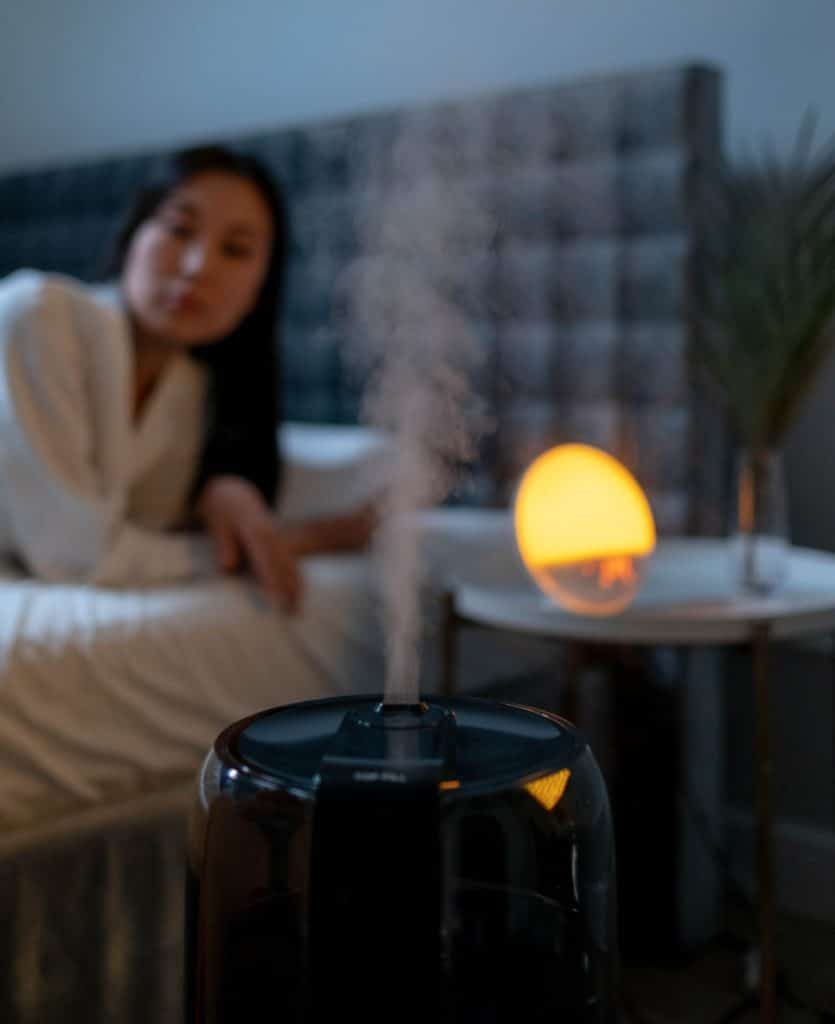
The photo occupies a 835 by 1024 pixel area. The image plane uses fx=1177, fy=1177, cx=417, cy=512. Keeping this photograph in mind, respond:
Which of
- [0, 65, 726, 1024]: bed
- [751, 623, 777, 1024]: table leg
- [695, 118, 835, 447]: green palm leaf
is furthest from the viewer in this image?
[695, 118, 835, 447]: green palm leaf

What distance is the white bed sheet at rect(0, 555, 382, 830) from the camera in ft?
4.03

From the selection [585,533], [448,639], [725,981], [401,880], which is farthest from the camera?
[725,981]

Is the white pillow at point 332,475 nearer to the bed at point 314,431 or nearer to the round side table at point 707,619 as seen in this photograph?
the bed at point 314,431

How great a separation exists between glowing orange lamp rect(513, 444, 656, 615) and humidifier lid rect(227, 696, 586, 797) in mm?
795

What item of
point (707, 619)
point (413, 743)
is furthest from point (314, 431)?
point (413, 743)

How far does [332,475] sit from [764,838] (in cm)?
90

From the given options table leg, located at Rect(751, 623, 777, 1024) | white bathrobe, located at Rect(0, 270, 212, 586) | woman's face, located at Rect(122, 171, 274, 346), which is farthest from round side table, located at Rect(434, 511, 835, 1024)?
woman's face, located at Rect(122, 171, 274, 346)

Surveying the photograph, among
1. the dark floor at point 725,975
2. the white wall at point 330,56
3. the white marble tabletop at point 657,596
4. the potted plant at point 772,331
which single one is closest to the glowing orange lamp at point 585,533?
the white marble tabletop at point 657,596

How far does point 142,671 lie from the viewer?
4.38ft

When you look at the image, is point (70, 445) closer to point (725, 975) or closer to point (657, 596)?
point (657, 596)

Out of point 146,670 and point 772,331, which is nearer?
point 146,670

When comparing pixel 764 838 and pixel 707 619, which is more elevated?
pixel 707 619

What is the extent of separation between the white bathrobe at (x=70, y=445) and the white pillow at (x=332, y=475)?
26 cm

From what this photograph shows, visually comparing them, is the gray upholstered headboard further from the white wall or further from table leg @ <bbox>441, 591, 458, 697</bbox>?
table leg @ <bbox>441, 591, 458, 697</bbox>
